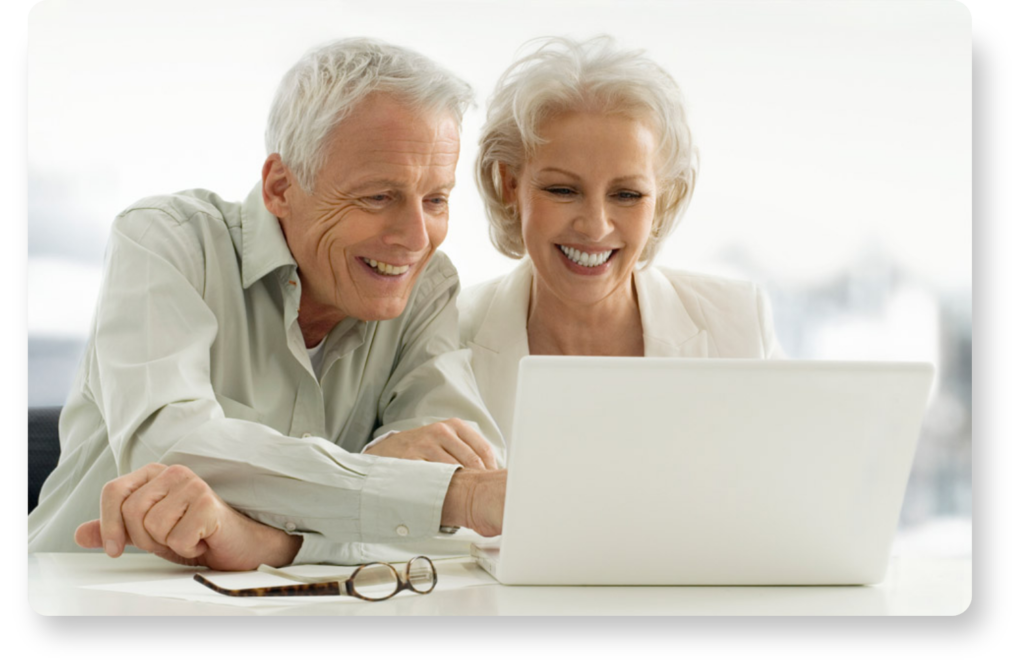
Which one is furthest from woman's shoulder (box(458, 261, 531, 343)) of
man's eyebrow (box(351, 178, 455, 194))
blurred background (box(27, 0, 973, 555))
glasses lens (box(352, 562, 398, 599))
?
glasses lens (box(352, 562, 398, 599))

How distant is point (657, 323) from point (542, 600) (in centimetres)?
97

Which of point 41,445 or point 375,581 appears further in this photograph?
point 41,445

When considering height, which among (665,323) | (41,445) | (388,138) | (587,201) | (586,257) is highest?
(388,138)

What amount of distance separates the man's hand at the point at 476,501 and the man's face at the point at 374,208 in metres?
0.47

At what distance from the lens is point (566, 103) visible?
1741mm

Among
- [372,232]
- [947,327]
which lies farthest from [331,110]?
[947,327]

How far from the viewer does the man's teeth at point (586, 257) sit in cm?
175

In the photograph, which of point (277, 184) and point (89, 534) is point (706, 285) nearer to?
point (277, 184)

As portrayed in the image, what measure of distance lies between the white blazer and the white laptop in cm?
75

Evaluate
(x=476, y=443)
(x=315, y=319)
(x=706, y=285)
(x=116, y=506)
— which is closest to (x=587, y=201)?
(x=706, y=285)

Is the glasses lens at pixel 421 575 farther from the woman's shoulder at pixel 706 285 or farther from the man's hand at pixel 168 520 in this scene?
the woman's shoulder at pixel 706 285

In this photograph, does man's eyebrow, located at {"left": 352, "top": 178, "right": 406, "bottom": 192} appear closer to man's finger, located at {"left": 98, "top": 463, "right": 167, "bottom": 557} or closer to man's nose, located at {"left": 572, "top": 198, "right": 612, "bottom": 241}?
man's nose, located at {"left": 572, "top": 198, "right": 612, "bottom": 241}

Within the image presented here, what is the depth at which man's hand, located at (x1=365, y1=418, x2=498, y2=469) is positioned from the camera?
120cm
